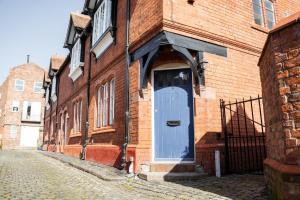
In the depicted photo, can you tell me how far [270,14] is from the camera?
1002 cm

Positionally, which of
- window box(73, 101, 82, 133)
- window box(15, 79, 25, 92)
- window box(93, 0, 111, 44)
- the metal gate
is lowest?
the metal gate

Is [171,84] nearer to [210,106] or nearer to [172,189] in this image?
[210,106]

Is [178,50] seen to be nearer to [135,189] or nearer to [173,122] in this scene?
[173,122]

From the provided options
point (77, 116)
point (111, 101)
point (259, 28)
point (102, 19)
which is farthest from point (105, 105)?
point (259, 28)

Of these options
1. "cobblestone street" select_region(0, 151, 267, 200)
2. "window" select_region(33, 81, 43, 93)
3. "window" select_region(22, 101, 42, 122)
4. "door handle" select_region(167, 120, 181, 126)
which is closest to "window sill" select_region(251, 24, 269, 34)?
"door handle" select_region(167, 120, 181, 126)

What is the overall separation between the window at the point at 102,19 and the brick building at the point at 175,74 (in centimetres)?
31

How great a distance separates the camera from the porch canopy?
22.3ft

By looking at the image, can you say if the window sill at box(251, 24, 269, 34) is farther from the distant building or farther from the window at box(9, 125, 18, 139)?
the window at box(9, 125, 18, 139)

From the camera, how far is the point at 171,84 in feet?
24.1

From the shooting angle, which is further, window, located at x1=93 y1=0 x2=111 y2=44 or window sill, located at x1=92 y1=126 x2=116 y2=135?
window, located at x1=93 y1=0 x2=111 y2=44

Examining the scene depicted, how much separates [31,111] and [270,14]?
1496 inches

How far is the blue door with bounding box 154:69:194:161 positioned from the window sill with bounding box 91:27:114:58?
3.69 m

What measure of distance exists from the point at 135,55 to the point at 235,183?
16.3 ft

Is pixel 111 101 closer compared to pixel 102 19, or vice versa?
pixel 111 101
